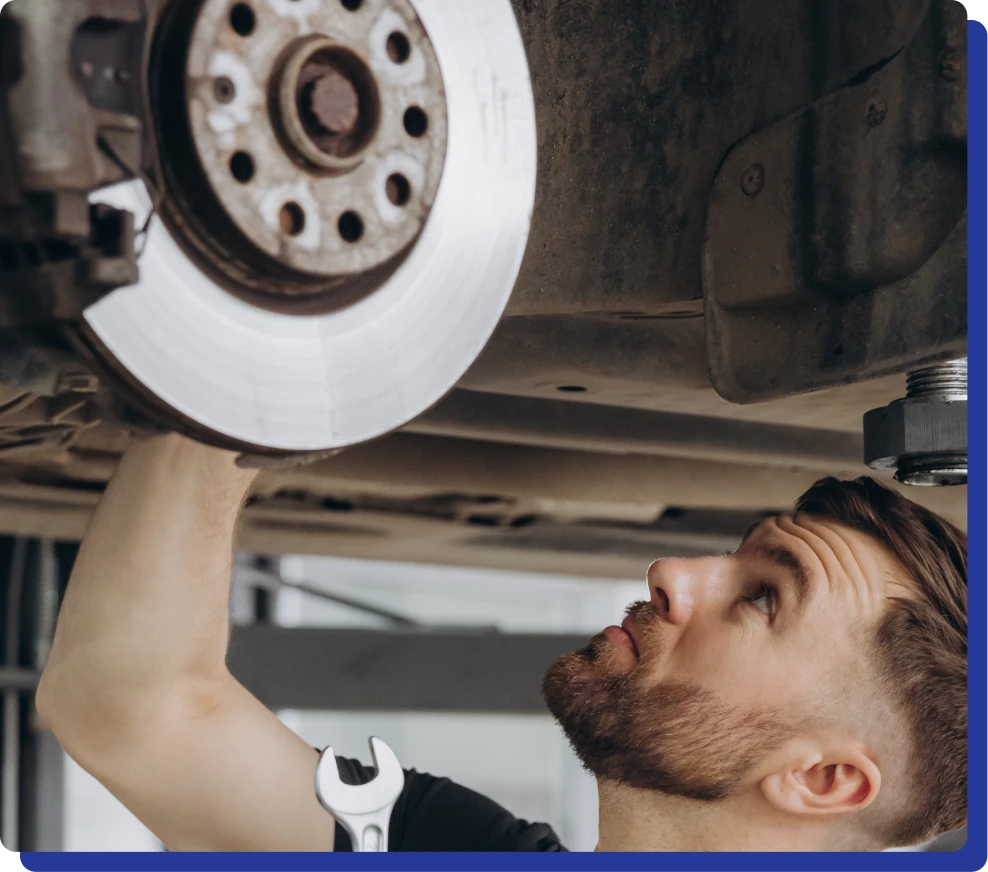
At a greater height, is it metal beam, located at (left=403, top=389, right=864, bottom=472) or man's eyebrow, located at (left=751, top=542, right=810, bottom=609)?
metal beam, located at (left=403, top=389, right=864, bottom=472)

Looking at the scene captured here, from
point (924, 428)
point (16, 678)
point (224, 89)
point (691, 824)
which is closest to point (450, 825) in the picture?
point (691, 824)

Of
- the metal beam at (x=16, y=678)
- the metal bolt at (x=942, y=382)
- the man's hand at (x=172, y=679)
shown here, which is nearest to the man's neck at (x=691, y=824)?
the man's hand at (x=172, y=679)

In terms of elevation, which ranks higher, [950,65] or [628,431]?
[950,65]

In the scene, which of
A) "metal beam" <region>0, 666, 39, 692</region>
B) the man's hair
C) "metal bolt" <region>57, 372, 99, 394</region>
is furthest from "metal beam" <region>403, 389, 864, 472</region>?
"metal beam" <region>0, 666, 39, 692</region>

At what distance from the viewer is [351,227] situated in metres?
0.43

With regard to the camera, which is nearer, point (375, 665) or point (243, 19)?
point (243, 19)

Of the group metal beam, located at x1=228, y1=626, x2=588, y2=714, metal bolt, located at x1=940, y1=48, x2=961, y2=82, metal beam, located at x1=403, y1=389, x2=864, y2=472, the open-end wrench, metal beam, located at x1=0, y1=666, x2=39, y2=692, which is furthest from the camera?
metal beam, located at x1=0, y1=666, x2=39, y2=692

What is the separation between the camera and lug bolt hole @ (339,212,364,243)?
0.43m

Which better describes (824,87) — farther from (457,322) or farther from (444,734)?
(444,734)

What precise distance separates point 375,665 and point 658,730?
0.89 meters

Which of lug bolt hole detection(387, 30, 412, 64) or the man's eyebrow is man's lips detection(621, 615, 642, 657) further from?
lug bolt hole detection(387, 30, 412, 64)

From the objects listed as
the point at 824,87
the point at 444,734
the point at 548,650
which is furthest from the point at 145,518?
the point at 444,734

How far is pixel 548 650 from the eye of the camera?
5.79ft

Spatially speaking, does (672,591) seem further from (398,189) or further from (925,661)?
(398,189)
